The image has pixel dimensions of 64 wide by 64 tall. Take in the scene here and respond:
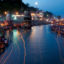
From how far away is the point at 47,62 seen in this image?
9.27 meters

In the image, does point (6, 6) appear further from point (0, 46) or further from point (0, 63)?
point (0, 63)

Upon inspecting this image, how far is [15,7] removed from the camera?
72.7 meters

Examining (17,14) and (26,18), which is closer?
(26,18)

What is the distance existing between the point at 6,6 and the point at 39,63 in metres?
54.9

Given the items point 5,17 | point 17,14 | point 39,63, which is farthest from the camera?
point 17,14

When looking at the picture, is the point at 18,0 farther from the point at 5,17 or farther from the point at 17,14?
the point at 5,17

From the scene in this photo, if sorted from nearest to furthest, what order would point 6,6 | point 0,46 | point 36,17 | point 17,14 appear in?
point 0,46 → point 6,6 → point 17,14 → point 36,17

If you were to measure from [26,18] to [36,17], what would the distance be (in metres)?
58.3

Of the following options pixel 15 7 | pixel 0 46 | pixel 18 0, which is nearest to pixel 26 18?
pixel 15 7

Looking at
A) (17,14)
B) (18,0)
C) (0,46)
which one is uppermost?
(18,0)

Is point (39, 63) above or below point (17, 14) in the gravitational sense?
below

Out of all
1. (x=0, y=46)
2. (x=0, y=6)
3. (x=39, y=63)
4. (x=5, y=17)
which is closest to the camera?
(x=39, y=63)

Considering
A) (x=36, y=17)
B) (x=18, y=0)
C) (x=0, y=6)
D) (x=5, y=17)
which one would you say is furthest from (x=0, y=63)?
(x=36, y=17)

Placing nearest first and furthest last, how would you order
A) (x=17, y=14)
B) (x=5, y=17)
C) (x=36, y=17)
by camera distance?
1. (x=5, y=17)
2. (x=17, y=14)
3. (x=36, y=17)
